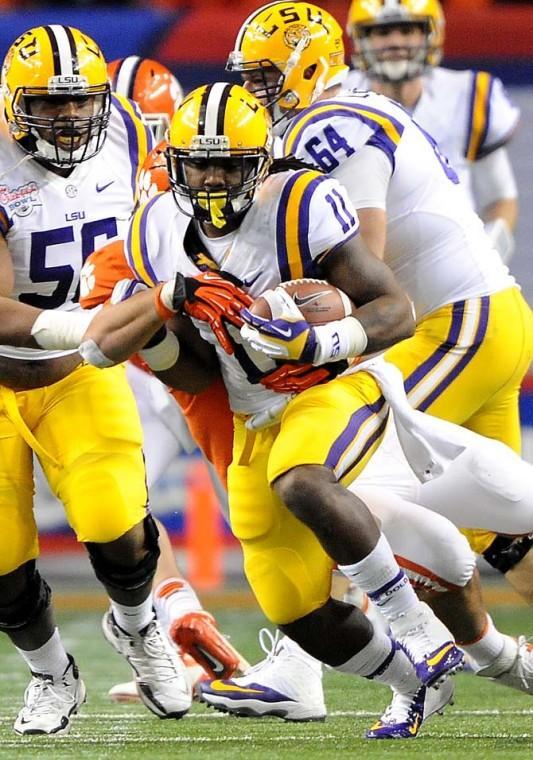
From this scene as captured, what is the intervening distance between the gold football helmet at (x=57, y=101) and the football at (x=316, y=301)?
1.91ft

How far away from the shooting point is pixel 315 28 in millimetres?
3957

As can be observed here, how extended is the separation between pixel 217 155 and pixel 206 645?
3.92 ft

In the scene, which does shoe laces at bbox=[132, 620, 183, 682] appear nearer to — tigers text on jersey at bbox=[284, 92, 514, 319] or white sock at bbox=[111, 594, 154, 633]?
white sock at bbox=[111, 594, 154, 633]

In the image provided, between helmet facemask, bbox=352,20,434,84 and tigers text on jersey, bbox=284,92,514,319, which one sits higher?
tigers text on jersey, bbox=284,92,514,319

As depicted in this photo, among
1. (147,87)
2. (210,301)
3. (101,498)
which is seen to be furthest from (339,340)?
(147,87)

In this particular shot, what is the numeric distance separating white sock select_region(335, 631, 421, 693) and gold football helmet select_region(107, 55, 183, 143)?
1893mm

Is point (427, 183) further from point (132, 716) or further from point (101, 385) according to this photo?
point (132, 716)

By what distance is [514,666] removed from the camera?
11.5 ft

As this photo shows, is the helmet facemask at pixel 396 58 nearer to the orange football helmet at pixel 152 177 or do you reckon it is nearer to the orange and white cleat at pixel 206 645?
the orange football helmet at pixel 152 177

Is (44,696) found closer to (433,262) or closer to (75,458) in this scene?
(75,458)

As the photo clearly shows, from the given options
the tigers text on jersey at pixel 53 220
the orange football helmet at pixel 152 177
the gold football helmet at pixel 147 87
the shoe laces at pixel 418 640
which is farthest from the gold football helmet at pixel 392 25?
the shoe laces at pixel 418 640

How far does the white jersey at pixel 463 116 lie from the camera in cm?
543

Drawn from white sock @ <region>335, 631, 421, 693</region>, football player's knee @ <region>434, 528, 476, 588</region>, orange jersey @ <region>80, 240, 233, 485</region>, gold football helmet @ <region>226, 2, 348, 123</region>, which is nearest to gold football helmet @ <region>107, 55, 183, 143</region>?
gold football helmet @ <region>226, 2, 348, 123</region>

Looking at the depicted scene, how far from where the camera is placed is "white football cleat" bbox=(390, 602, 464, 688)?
303 cm
